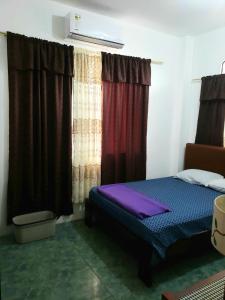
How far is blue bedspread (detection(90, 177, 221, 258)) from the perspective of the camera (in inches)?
83.1

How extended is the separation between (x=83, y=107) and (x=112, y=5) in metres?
1.27

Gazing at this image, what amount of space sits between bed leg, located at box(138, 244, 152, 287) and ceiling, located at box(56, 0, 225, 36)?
2.68 m

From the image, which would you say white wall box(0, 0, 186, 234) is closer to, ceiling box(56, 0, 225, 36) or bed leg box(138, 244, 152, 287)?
ceiling box(56, 0, 225, 36)

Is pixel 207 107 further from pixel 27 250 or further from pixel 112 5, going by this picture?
pixel 27 250

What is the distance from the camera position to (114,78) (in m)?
3.28

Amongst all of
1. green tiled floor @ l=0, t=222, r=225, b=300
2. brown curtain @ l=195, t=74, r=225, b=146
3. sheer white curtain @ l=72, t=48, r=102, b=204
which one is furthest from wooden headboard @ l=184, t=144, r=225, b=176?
sheer white curtain @ l=72, t=48, r=102, b=204

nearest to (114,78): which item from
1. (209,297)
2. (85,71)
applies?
(85,71)

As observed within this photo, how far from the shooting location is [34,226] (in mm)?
2727

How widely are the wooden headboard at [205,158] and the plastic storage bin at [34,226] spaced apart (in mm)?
2293

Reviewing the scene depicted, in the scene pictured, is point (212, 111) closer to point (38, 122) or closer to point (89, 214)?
→ point (89, 214)

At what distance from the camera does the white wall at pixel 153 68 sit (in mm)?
2667

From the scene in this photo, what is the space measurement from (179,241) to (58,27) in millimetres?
2753

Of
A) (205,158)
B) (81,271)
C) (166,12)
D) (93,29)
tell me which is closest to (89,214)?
(81,271)

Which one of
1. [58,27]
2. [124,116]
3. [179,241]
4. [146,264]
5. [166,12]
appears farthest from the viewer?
[124,116]
